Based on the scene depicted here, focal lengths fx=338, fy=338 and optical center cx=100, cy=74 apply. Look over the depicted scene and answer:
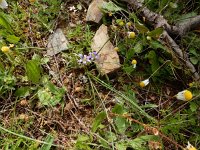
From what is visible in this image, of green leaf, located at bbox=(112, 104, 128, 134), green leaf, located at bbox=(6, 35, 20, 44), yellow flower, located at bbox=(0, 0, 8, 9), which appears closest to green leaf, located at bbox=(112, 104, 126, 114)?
green leaf, located at bbox=(112, 104, 128, 134)

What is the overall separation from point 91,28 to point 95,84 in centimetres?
41

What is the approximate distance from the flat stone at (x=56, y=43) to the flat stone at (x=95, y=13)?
0.21m

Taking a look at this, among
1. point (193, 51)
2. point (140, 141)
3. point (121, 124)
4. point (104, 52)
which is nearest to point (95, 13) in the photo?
point (104, 52)

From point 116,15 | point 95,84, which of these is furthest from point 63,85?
point 116,15

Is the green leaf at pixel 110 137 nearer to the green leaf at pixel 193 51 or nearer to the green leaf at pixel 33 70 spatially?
the green leaf at pixel 33 70

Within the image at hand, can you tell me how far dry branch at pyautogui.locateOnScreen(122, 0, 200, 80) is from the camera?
2.07 metres

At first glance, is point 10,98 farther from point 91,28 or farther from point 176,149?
point 176,149

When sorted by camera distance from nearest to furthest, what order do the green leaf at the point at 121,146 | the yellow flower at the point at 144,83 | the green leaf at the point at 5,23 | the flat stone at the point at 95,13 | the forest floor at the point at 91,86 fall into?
the green leaf at the point at 121,146 < the forest floor at the point at 91,86 < the yellow flower at the point at 144,83 < the green leaf at the point at 5,23 < the flat stone at the point at 95,13

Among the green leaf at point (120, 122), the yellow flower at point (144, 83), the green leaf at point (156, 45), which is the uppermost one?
the green leaf at point (156, 45)

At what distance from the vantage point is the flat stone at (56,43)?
2.16 meters

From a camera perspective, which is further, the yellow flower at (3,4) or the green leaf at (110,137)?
the yellow flower at (3,4)

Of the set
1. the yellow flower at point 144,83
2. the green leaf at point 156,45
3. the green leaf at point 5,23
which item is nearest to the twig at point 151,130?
the yellow flower at point 144,83

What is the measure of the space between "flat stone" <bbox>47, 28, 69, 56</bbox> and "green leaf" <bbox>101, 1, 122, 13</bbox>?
12.8 inches

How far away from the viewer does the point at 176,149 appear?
1.90 metres
